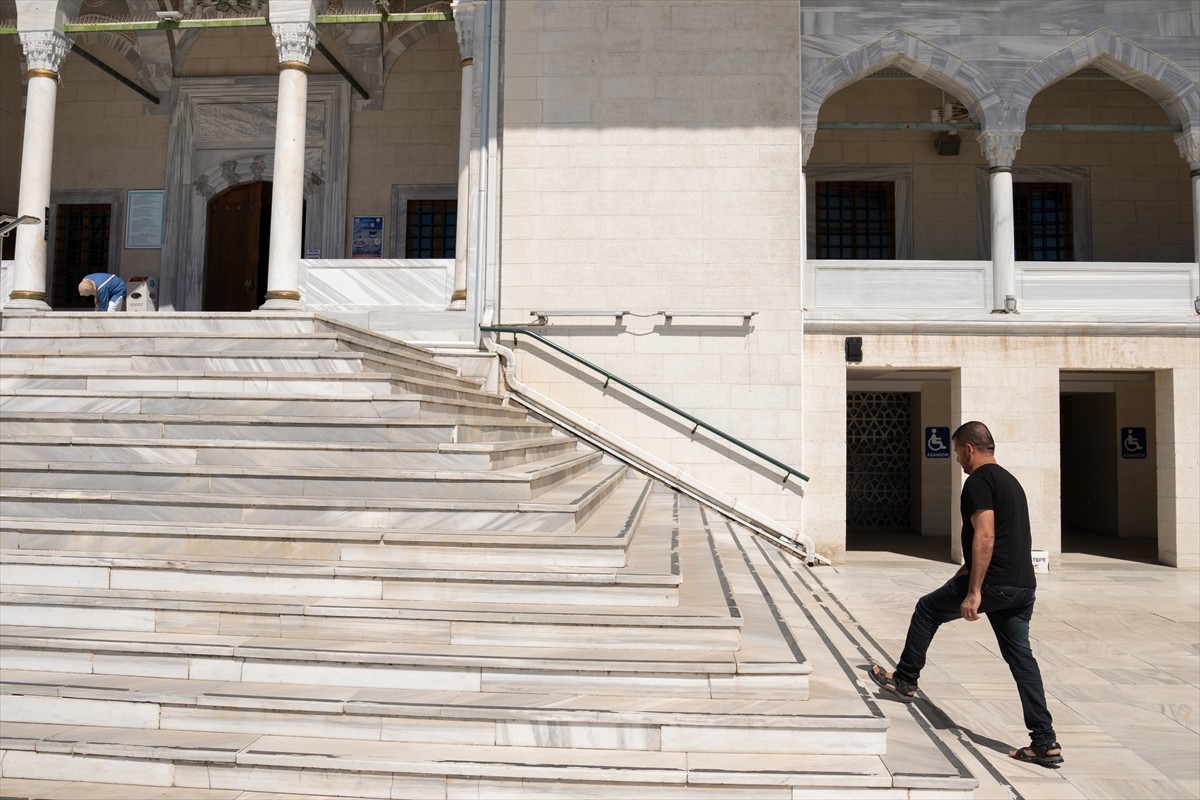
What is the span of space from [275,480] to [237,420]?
770 mm

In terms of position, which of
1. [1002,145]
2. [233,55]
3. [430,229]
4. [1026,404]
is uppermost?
[233,55]

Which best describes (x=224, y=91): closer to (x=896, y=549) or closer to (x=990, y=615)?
(x=896, y=549)

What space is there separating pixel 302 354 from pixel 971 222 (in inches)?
405

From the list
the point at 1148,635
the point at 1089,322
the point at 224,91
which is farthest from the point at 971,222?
the point at 224,91

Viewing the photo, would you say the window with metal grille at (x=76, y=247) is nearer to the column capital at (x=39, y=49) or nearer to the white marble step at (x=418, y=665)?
the column capital at (x=39, y=49)

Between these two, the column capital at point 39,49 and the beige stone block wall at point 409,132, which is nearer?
the column capital at point 39,49

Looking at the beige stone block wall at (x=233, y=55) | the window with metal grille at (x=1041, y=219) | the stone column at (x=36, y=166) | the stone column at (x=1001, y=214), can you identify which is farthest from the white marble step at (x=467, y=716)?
the beige stone block wall at (x=233, y=55)

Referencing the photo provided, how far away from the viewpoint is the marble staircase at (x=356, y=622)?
134 inches

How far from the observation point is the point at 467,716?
3.56m

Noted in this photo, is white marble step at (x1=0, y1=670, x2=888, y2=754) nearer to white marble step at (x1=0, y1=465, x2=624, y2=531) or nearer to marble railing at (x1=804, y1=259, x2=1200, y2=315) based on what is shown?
white marble step at (x1=0, y1=465, x2=624, y2=531)

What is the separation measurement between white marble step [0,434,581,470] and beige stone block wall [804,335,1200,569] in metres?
6.11

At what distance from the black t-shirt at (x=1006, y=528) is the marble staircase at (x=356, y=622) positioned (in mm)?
866

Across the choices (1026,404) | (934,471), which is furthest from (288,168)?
(934,471)

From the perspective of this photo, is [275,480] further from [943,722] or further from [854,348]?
[854,348]
